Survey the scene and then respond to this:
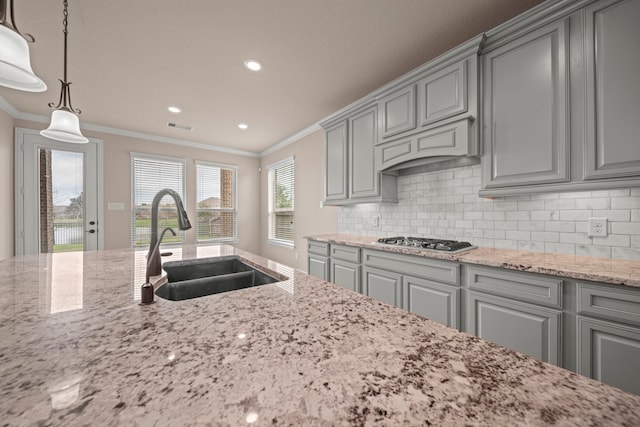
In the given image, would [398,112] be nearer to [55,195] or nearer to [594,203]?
[594,203]

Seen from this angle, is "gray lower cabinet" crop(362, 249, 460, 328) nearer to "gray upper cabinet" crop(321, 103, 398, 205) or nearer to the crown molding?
"gray upper cabinet" crop(321, 103, 398, 205)

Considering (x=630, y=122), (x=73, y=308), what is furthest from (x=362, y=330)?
(x=630, y=122)

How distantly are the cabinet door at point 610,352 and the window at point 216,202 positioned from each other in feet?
17.5

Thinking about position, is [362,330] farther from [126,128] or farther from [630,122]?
[126,128]

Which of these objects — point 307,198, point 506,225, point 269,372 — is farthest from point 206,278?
point 307,198

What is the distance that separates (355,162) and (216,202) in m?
3.54

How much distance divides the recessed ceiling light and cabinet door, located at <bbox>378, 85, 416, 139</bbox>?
129 centimetres

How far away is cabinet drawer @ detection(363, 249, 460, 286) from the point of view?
186cm

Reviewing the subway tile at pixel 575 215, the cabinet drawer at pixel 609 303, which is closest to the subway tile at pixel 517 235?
the subway tile at pixel 575 215

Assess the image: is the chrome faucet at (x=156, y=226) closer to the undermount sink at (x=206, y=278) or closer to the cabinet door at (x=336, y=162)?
the undermount sink at (x=206, y=278)

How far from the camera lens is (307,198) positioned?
4.48 metres

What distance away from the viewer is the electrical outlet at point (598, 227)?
1.65 metres

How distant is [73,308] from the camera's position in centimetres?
80

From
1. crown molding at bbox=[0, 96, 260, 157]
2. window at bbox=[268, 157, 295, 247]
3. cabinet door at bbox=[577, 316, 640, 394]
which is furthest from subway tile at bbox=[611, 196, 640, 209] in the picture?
crown molding at bbox=[0, 96, 260, 157]
